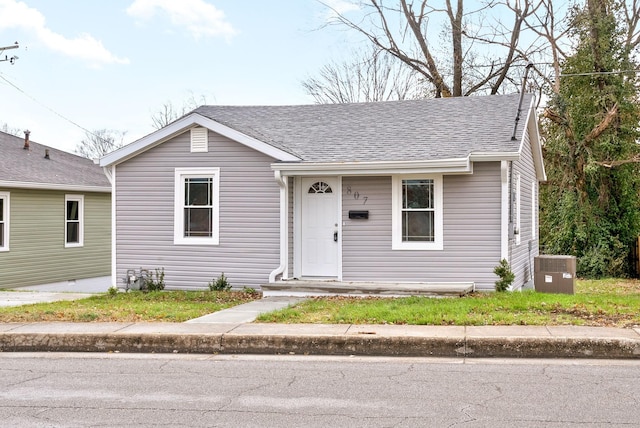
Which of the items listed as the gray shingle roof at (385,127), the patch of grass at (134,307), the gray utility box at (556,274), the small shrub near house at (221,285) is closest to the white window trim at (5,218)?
the patch of grass at (134,307)

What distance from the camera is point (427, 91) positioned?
106ft

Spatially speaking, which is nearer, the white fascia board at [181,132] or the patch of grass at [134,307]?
the patch of grass at [134,307]

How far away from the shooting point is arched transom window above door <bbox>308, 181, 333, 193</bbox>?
47.9 ft

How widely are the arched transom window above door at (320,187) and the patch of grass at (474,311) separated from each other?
2894mm

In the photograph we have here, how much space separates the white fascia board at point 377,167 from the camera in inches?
518

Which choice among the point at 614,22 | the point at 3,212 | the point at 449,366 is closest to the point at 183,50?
the point at 3,212

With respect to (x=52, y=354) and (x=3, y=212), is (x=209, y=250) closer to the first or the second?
(x=52, y=354)

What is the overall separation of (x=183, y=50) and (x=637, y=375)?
28.3 m

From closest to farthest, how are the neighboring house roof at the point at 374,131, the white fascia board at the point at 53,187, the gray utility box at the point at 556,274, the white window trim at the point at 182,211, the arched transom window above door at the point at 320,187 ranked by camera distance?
the neighboring house roof at the point at 374,131, the gray utility box at the point at 556,274, the arched transom window above door at the point at 320,187, the white window trim at the point at 182,211, the white fascia board at the point at 53,187

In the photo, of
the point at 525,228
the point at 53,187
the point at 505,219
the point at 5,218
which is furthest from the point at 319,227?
the point at 5,218

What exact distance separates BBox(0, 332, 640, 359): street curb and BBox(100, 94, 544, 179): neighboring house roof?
5.33 meters

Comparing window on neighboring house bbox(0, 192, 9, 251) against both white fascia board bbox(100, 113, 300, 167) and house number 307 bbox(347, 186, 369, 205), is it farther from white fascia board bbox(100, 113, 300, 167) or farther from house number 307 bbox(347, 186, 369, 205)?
house number 307 bbox(347, 186, 369, 205)

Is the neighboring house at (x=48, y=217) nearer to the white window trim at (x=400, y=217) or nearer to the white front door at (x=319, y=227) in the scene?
the white front door at (x=319, y=227)

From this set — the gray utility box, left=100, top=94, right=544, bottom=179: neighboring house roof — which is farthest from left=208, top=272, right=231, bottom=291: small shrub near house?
the gray utility box
